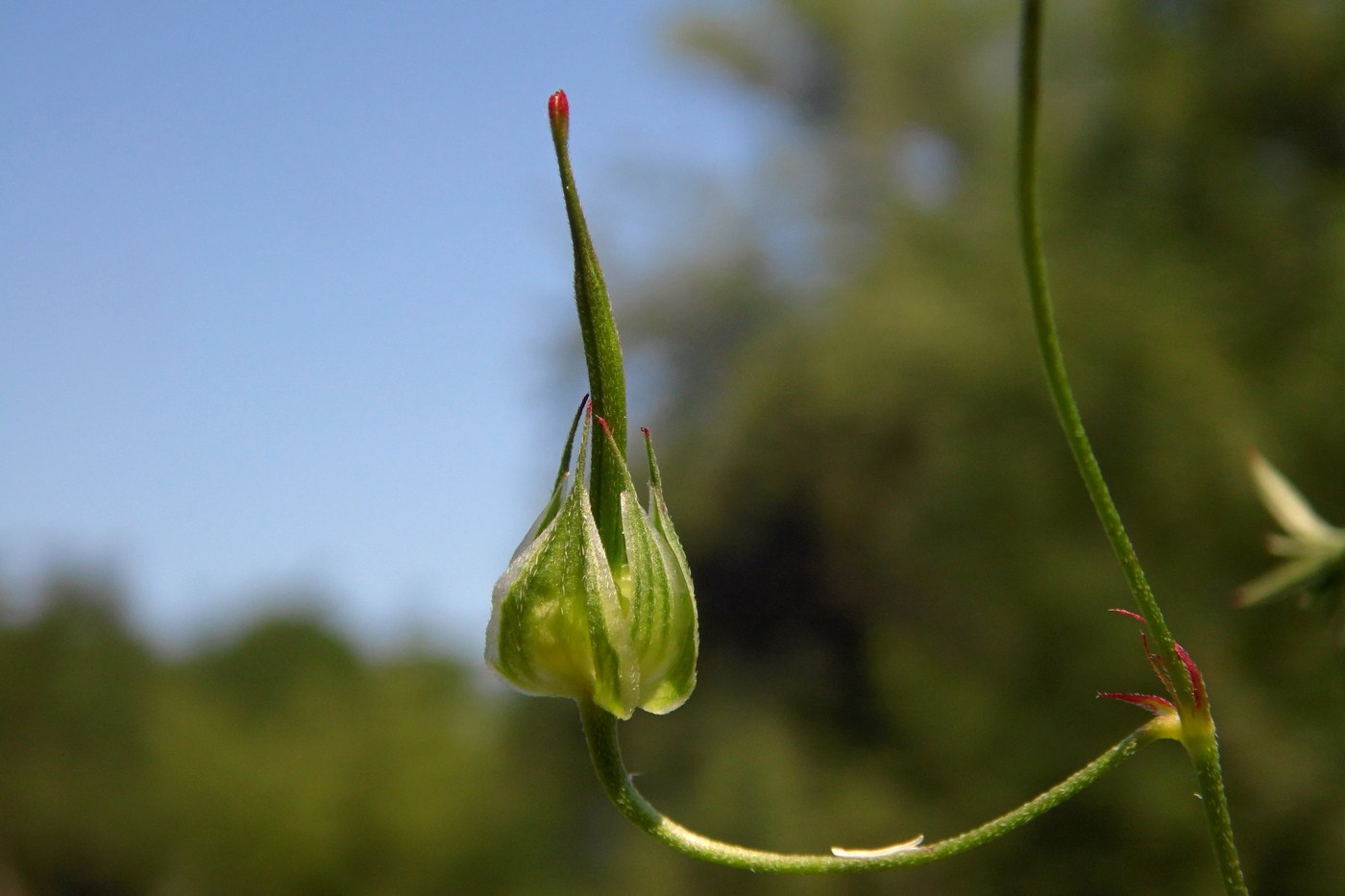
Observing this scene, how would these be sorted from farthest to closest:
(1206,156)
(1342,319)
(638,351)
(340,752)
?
(340,752) → (638,351) → (1206,156) → (1342,319)

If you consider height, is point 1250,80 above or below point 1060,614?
above

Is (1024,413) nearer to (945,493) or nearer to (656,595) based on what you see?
(945,493)

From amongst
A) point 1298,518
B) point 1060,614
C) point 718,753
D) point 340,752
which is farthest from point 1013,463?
point 340,752

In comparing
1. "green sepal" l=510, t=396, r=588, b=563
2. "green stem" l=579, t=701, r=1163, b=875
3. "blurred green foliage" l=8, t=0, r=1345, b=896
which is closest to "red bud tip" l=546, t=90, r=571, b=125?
"green sepal" l=510, t=396, r=588, b=563

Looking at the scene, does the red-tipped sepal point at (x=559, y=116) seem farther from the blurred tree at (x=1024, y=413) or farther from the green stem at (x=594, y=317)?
the blurred tree at (x=1024, y=413)

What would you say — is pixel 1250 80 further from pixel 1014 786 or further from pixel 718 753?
pixel 718 753

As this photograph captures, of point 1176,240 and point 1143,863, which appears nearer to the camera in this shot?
point 1143,863
